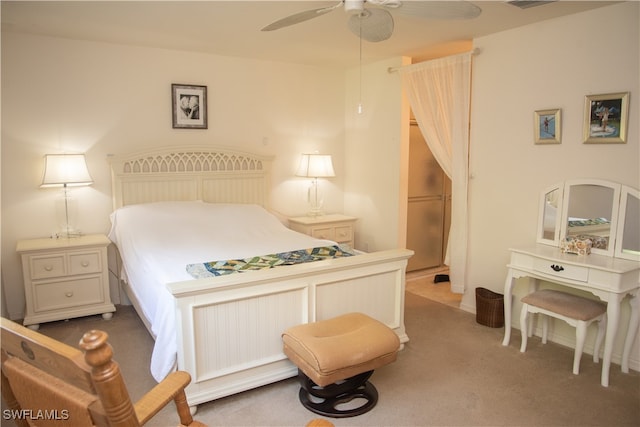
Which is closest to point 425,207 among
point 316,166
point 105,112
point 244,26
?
point 316,166

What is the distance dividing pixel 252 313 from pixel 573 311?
204cm

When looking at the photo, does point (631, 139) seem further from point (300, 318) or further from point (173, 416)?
point (173, 416)

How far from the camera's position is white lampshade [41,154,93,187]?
3.57m

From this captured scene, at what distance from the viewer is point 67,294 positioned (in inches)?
142

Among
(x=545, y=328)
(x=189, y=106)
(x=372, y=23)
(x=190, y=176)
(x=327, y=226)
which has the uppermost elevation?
Result: (x=372, y=23)

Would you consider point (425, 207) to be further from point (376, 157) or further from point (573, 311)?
point (573, 311)

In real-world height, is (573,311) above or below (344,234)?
below

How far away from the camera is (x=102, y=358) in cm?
108

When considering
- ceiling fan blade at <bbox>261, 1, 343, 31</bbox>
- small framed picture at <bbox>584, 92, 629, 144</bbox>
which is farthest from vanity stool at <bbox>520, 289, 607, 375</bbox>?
ceiling fan blade at <bbox>261, 1, 343, 31</bbox>

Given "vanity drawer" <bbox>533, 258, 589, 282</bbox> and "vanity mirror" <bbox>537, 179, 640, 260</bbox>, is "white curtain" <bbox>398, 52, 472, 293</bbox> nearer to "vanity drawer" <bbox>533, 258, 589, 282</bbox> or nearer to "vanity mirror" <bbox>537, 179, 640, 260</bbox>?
"vanity mirror" <bbox>537, 179, 640, 260</bbox>

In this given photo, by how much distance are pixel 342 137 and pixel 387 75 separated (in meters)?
0.97

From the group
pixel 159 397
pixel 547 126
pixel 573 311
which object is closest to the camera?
pixel 159 397

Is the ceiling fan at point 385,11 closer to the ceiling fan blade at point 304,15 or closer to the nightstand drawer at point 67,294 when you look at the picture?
the ceiling fan blade at point 304,15

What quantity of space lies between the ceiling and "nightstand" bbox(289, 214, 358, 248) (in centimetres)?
173
